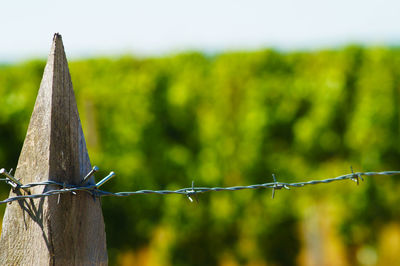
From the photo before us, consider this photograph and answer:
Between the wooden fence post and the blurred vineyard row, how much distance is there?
756 cm

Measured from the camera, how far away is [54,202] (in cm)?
188

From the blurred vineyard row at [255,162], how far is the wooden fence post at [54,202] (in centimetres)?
756

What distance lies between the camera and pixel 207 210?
9.85 metres

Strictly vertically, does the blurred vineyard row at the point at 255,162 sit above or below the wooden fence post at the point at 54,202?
above

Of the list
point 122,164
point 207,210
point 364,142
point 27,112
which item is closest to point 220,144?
point 207,210

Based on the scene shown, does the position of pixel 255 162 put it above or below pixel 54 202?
above

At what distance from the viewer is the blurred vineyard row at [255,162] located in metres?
9.74

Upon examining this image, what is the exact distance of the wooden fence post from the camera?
1880 millimetres

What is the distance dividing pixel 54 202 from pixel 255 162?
8082 mm

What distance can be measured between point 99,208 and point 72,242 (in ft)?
0.52

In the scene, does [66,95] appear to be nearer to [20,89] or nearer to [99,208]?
[99,208]

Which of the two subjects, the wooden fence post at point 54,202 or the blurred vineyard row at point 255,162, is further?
the blurred vineyard row at point 255,162

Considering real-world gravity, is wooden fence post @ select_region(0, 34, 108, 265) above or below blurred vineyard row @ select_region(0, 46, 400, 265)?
below

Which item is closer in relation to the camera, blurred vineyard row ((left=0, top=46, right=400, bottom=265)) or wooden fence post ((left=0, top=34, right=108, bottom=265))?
wooden fence post ((left=0, top=34, right=108, bottom=265))
